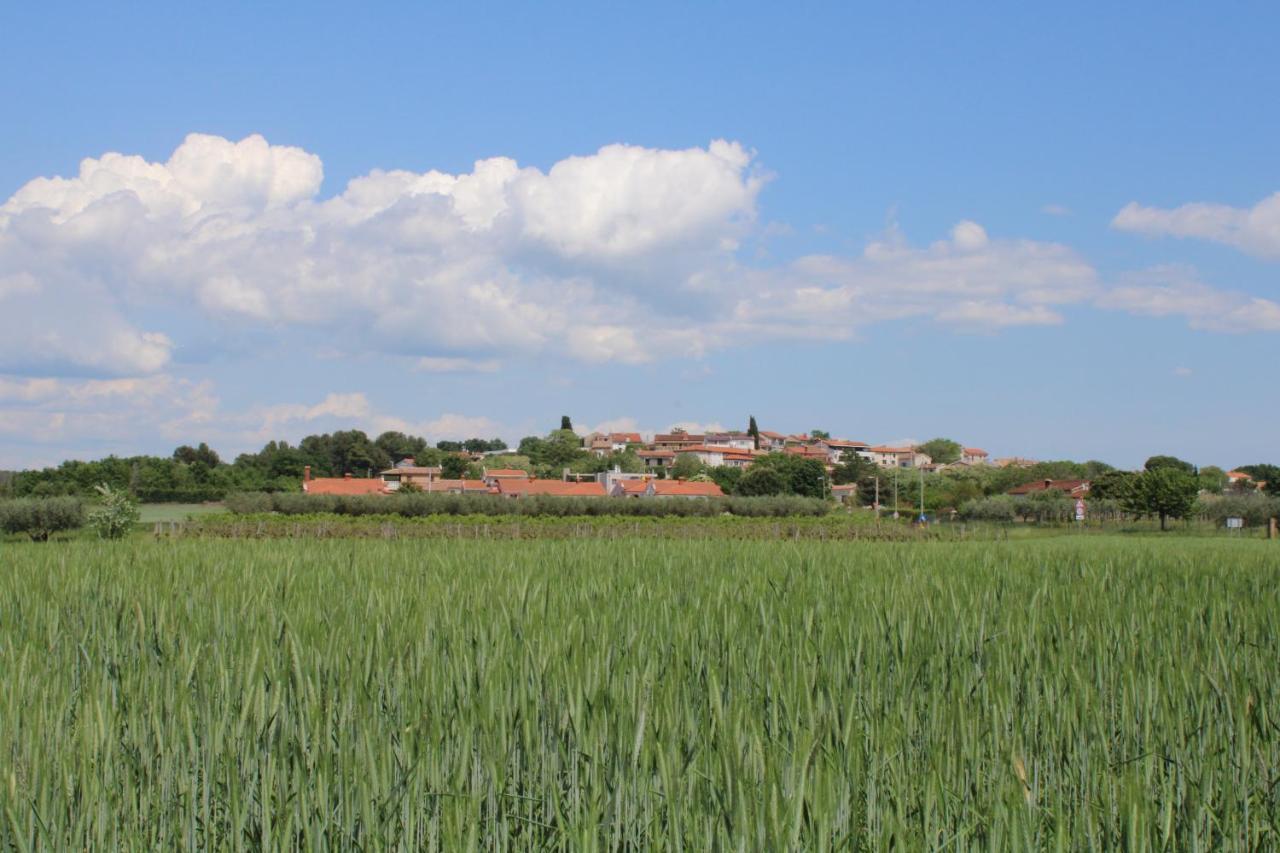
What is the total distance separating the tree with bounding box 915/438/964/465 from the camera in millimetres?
173750

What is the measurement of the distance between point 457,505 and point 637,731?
3915cm

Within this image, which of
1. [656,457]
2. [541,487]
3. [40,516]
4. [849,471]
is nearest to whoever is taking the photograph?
[40,516]

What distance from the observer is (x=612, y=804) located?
10.6ft

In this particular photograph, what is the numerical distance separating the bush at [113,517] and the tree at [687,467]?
94.0 meters

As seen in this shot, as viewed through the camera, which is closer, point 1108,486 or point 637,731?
point 637,731

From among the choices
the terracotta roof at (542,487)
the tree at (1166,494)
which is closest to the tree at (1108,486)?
the tree at (1166,494)

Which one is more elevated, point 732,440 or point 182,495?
point 732,440

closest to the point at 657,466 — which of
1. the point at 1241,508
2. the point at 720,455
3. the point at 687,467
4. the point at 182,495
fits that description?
the point at 720,455

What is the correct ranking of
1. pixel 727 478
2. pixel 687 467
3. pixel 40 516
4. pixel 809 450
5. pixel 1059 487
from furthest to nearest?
pixel 809 450 → pixel 687 467 → pixel 727 478 → pixel 1059 487 → pixel 40 516

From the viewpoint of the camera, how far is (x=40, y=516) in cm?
3338

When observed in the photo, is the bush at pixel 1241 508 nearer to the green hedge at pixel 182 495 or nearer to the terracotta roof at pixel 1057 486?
the terracotta roof at pixel 1057 486

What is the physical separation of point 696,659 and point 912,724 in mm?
1297

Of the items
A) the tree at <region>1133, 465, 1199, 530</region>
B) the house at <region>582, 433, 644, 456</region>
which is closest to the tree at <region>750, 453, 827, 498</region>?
the tree at <region>1133, 465, 1199, 530</region>

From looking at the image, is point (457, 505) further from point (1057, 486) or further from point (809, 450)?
point (809, 450)
